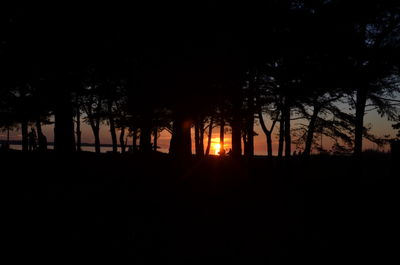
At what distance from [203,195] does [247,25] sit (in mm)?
5795

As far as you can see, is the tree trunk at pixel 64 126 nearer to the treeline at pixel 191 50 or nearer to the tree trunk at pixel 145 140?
the treeline at pixel 191 50

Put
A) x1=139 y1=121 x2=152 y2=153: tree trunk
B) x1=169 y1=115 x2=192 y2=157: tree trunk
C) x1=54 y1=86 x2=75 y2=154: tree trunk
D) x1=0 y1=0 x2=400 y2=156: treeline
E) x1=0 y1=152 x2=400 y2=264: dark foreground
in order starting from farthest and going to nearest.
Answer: x1=139 y1=121 x2=152 y2=153: tree trunk → x1=169 y1=115 x2=192 y2=157: tree trunk → x1=54 y1=86 x2=75 y2=154: tree trunk → x1=0 y1=0 x2=400 y2=156: treeline → x1=0 y1=152 x2=400 y2=264: dark foreground

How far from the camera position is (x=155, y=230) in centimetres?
572

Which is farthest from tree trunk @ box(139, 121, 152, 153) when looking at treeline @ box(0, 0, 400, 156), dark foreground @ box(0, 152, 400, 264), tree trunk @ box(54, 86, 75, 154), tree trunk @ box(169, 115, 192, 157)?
dark foreground @ box(0, 152, 400, 264)

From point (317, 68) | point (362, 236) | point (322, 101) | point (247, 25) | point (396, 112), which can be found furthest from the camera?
point (322, 101)

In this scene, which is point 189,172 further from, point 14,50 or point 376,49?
point 376,49

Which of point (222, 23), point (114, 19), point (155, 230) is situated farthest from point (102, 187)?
point (222, 23)

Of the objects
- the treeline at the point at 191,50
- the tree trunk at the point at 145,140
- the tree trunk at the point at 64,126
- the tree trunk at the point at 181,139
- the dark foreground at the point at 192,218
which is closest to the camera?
the dark foreground at the point at 192,218

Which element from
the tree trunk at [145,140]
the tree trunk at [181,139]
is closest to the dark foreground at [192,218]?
the tree trunk at [181,139]

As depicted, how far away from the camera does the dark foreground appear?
4.84 meters

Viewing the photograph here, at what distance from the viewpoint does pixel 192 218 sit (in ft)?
20.9

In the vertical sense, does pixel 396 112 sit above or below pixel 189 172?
above

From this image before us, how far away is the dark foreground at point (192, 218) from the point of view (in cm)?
484

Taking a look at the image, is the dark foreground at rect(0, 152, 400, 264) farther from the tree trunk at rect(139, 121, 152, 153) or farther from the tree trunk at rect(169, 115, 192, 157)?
the tree trunk at rect(139, 121, 152, 153)
